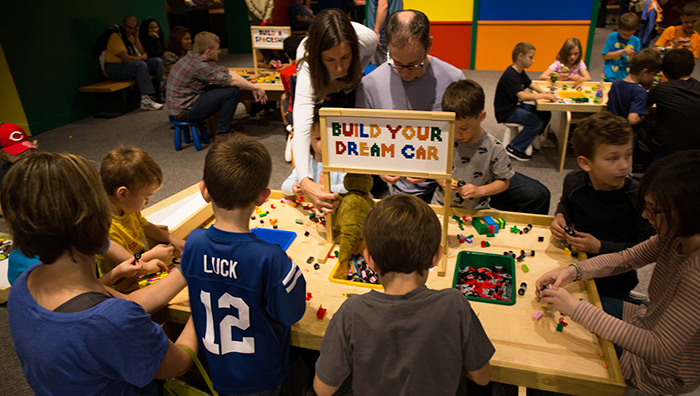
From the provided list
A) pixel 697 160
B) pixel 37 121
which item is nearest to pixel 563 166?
pixel 697 160

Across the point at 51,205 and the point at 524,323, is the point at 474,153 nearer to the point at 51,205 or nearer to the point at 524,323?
the point at 524,323

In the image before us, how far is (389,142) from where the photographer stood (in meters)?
1.74

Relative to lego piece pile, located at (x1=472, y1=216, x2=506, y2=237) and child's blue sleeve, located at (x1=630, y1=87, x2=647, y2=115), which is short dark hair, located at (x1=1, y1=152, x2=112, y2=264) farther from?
child's blue sleeve, located at (x1=630, y1=87, x2=647, y2=115)

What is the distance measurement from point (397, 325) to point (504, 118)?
417 cm

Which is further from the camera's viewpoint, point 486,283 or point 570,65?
point 570,65

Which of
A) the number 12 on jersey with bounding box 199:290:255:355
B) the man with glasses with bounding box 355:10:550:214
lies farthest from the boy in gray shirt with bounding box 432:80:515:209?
the number 12 on jersey with bounding box 199:290:255:355

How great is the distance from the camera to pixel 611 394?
4.27ft

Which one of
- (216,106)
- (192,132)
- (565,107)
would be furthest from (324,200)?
(192,132)

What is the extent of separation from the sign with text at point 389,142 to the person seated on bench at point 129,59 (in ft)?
19.9

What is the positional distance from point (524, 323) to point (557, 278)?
0.24 metres

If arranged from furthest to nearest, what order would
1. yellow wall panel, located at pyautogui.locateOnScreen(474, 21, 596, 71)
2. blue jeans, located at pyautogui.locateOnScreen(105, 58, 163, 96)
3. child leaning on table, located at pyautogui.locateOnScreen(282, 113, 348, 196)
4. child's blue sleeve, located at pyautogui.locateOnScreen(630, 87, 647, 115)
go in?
yellow wall panel, located at pyautogui.locateOnScreen(474, 21, 596, 71) → blue jeans, located at pyautogui.locateOnScreen(105, 58, 163, 96) → child's blue sleeve, located at pyautogui.locateOnScreen(630, 87, 647, 115) → child leaning on table, located at pyautogui.locateOnScreen(282, 113, 348, 196)

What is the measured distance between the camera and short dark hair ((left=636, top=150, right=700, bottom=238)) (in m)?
1.24

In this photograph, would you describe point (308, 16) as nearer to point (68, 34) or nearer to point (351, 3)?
point (351, 3)

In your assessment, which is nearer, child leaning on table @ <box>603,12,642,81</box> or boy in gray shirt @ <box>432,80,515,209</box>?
boy in gray shirt @ <box>432,80,515,209</box>
